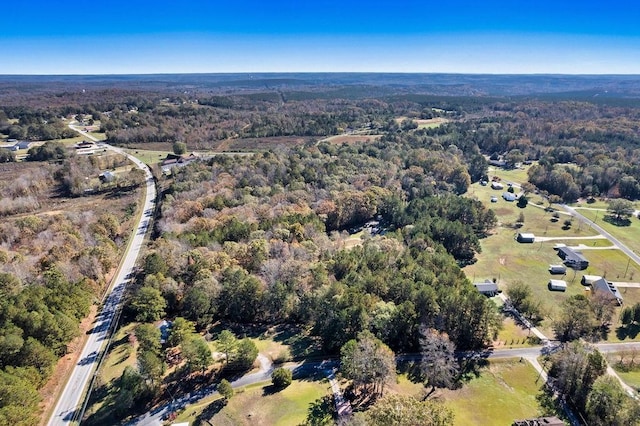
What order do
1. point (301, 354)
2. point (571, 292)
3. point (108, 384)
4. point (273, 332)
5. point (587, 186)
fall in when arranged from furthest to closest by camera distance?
1. point (587, 186)
2. point (571, 292)
3. point (273, 332)
4. point (301, 354)
5. point (108, 384)

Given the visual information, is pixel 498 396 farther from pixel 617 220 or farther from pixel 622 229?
pixel 617 220

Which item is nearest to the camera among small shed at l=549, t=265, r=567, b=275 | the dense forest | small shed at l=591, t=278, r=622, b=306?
the dense forest

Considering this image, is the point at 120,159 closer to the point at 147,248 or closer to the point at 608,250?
the point at 147,248

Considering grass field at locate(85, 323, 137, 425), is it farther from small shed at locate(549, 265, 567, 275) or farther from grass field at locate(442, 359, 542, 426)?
small shed at locate(549, 265, 567, 275)

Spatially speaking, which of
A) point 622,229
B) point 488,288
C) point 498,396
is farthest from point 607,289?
point 622,229

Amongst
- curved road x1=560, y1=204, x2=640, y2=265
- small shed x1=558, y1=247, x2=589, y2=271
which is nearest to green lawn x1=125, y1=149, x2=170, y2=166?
small shed x1=558, y1=247, x2=589, y2=271

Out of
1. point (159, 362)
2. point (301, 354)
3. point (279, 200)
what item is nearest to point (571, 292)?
point (301, 354)

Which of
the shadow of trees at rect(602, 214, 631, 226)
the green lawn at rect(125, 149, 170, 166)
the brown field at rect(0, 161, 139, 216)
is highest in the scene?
the green lawn at rect(125, 149, 170, 166)

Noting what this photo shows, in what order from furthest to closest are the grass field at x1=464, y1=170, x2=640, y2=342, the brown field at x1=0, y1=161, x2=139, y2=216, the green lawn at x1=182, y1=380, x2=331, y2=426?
the brown field at x1=0, y1=161, x2=139, y2=216, the grass field at x1=464, y1=170, x2=640, y2=342, the green lawn at x1=182, y1=380, x2=331, y2=426
